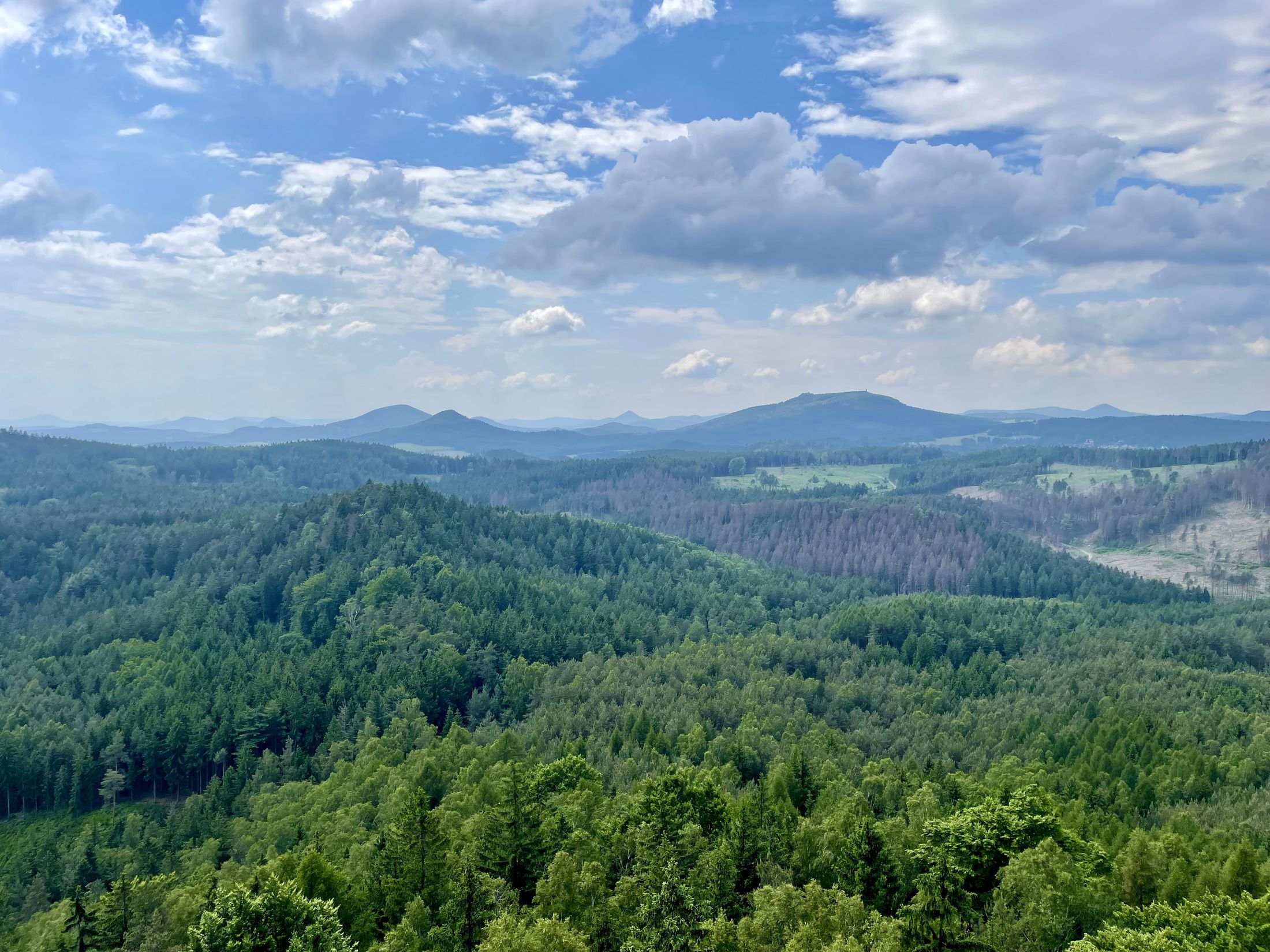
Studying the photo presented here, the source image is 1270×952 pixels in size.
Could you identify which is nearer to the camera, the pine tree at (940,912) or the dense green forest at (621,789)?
the pine tree at (940,912)

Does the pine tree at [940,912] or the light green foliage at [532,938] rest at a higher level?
the light green foliage at [532,938]

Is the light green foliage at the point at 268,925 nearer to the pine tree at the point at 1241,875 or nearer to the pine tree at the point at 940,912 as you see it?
the pine tree at the point at 940,912

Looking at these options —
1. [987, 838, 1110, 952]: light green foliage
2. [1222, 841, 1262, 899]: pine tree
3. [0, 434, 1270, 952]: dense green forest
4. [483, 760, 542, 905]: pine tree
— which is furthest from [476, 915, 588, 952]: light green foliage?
[1222, 841, 1262, 899]: pine tree

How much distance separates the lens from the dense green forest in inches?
2219

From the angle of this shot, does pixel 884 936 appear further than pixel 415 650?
No

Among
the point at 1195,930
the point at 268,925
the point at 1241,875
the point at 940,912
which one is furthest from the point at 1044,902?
the point at 268,925

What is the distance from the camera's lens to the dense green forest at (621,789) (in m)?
56.4

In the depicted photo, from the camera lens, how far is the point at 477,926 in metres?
62.7

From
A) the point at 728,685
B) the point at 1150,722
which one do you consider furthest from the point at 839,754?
the point at 1150,722

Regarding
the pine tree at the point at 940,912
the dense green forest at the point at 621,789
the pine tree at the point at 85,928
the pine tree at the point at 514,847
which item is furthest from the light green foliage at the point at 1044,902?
the pine tree at the point at 85,928

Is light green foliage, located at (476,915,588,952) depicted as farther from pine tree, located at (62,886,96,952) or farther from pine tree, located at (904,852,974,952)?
pine tree, located at (62,886,96,952)


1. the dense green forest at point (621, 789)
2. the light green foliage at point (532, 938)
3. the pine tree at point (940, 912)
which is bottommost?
the dense green forest at point (621, 789)

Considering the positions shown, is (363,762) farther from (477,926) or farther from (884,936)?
(884,936)

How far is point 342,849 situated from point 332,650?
89882 mm
